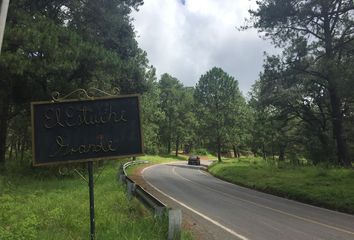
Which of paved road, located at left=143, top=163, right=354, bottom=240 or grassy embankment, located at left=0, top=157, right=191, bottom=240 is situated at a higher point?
grassy embankment, located at left=0, top=157, right=191, bottom=240

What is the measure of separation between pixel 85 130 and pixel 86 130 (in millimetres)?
17

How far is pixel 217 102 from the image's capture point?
215 feet

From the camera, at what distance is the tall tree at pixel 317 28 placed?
2605 cm

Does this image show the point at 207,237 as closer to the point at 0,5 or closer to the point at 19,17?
the point at 0,5

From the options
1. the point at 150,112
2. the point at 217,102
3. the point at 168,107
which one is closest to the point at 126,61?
the point at 217,102

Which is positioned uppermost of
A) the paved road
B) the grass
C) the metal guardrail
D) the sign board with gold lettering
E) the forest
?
the forest

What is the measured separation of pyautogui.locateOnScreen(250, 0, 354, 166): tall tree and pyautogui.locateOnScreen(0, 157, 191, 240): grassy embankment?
15556 millimetres

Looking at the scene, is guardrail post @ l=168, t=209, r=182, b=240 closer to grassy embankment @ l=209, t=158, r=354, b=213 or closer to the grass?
the grass

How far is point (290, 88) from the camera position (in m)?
31.0

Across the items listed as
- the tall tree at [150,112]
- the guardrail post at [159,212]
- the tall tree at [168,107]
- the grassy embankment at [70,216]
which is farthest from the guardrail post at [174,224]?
the tall tree at [168,107]

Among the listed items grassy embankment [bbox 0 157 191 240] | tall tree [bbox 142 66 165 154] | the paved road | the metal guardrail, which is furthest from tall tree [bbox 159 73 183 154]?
the metal guardrail

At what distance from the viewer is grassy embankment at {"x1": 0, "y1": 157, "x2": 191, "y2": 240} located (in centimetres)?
852

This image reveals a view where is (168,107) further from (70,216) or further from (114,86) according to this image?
(70,216)

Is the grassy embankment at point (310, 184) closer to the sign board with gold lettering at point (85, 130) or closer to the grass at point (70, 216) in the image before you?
the grass at point (70, 216)
